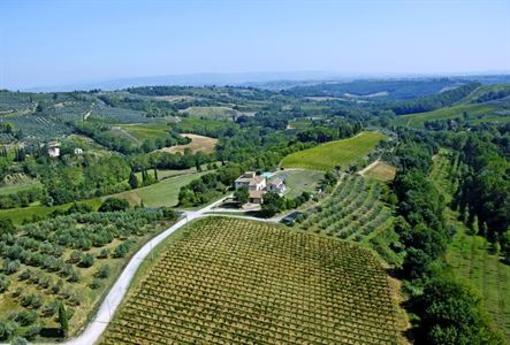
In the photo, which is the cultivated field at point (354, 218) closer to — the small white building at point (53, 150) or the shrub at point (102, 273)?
the shrub at point (102, 273)


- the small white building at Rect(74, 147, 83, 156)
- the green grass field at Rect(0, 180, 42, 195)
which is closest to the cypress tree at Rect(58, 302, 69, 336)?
the green grass field at Rect(0, 180, 42, 195)

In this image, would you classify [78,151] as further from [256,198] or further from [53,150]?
[256,198]

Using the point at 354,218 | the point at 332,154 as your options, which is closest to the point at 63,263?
the point at 354,218

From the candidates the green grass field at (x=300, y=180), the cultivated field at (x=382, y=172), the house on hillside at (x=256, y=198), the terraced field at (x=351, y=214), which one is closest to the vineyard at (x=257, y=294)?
the terraced field at (x=351, y=214)

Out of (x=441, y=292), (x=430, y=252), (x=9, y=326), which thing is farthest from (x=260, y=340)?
(x=430, y=252)

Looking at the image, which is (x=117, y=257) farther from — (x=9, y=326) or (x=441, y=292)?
(x=441, y=292)

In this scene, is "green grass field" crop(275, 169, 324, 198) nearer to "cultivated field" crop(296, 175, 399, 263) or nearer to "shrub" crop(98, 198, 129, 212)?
"cultivated field" crop(296, 175, 399, 263)
